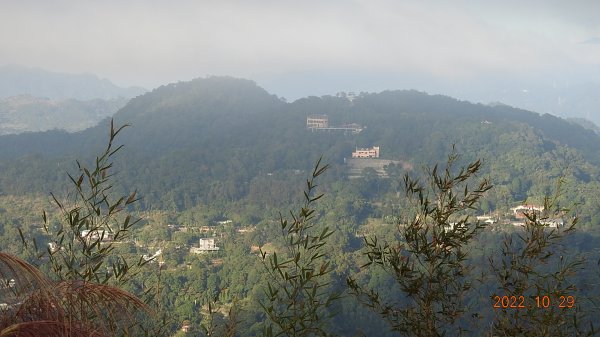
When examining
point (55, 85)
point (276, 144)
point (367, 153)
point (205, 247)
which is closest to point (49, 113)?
point (276, 144)

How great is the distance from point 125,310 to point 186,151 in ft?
101

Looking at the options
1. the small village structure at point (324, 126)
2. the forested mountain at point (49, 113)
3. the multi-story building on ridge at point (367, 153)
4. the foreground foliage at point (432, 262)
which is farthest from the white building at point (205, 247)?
the forested mountain at point (49, 113)

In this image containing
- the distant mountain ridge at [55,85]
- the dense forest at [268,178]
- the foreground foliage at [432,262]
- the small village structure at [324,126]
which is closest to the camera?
the foreground foliage at [432,262]

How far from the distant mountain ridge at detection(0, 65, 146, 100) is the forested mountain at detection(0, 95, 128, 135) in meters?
39.6

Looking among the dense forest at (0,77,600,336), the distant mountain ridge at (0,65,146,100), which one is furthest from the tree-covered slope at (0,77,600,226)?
the distant mountain ridge at (0,65,146,100)

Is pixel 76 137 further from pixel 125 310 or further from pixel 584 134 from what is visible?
pixel 125 310

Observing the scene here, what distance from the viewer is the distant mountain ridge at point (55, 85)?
10925 centimetres

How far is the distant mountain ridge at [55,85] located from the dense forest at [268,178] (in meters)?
67.9

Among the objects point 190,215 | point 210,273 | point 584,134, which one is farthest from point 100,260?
point 584,134

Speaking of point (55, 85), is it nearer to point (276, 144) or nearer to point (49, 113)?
point (49, 113)

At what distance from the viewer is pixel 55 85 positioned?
11538cm

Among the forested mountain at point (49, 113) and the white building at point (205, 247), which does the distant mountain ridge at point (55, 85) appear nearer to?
the forested mountain at point (49, 113)

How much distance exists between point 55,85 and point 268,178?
96.9m

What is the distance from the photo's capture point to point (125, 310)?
4.50 ft
